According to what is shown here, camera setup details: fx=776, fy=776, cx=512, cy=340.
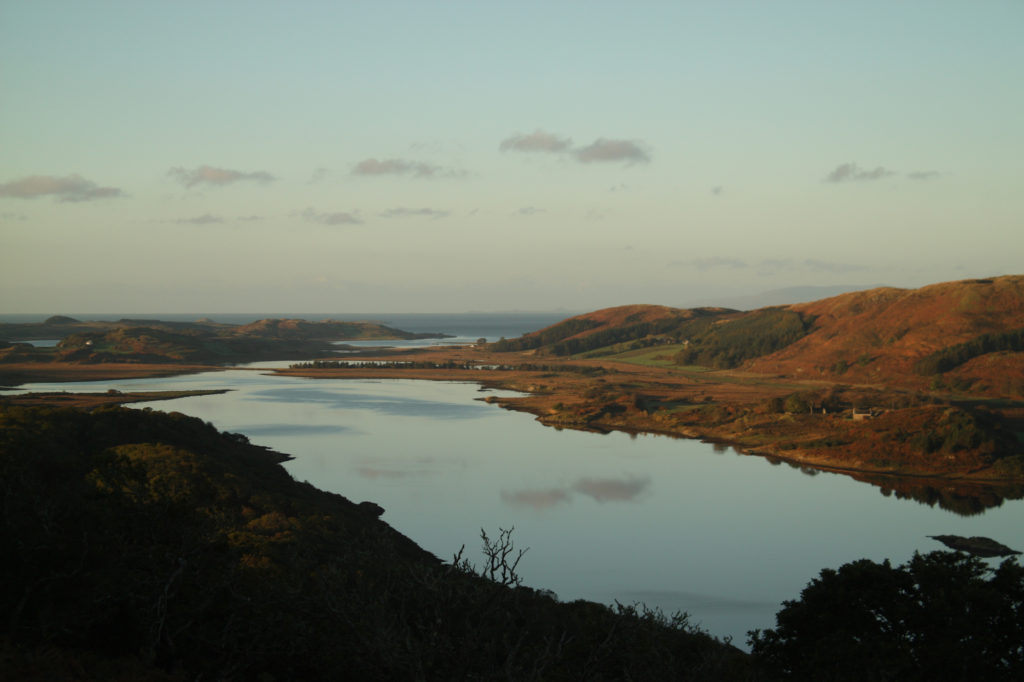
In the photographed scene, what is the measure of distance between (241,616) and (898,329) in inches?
3481

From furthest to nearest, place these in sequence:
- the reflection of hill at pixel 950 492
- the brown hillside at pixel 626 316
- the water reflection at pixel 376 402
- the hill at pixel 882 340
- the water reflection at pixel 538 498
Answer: the brown hillside at pixel 626 316, the hill at pixel 882 340, the water reflection at pixel 376 402, the reflection of hill at pixel 950 492, the water reflection at pixel 538 498

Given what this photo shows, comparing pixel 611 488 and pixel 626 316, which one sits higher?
pixel 626 316

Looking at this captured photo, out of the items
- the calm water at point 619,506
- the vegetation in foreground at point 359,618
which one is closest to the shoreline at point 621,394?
the calm water at point 619,506

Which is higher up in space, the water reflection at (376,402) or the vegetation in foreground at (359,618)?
the vegetation in foreground at (359,618)

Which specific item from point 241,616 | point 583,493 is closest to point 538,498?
point 583,493

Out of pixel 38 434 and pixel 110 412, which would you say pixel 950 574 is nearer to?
pixel 38 434

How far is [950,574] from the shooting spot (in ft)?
47.6

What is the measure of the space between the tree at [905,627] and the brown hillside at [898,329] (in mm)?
65383

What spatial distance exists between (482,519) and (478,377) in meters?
64.1

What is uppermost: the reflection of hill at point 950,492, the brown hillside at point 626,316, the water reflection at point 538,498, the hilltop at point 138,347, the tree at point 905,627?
the brown hillside at point 626,316

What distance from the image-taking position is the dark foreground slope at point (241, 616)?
33.8ft

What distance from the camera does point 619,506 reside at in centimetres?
3781

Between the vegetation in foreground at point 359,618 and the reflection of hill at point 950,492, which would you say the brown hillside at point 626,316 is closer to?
the reflection of hill at point 950,492

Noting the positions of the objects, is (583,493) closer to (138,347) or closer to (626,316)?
(138,347)
